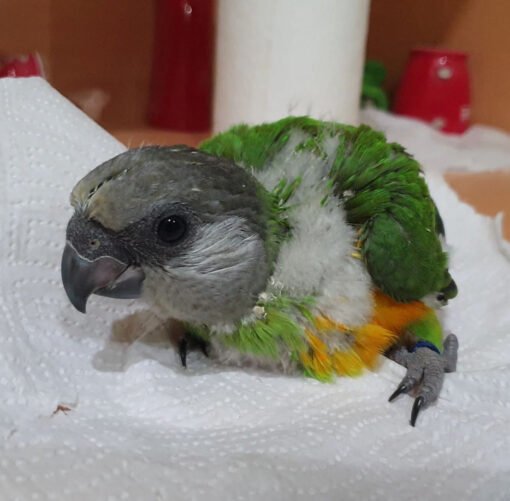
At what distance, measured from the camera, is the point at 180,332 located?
0.63 m

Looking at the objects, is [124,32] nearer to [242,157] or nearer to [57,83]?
[57,83]

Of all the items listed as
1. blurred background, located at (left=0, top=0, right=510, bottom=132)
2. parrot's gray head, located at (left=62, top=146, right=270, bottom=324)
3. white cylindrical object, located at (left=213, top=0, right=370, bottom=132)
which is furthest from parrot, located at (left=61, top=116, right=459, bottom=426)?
blurred background, located at (left=0, top=0, right=510, bottom=132)

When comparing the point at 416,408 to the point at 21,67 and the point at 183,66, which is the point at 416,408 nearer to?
the point at 21,67

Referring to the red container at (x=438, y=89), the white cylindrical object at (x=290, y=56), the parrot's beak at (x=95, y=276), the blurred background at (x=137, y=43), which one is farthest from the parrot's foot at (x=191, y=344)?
the red container at (x=438, y=89)

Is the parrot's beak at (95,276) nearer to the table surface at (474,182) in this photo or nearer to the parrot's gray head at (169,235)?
the parrot's gray head at (169,235)

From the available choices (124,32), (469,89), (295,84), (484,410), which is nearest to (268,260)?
(484,410)

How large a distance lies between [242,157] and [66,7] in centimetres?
65

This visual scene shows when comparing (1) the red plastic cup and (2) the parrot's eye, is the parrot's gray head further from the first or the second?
(1) the red plastic cup

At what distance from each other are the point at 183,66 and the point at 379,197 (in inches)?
30.8

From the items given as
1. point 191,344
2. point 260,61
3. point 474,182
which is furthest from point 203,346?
point 474,182

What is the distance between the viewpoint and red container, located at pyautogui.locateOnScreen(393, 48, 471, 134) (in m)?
1.33

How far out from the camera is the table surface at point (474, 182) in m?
1.06

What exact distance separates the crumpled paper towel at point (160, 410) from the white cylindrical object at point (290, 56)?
0.35 metres

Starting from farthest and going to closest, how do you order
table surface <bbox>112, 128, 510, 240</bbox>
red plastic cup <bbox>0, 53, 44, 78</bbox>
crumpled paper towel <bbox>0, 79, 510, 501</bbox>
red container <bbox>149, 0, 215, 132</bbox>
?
red container <bbox>149, 0, 215, 132</bbox> → table surface <bbox>112, 128, 510, 240</bbox> → red plastic cup <bbox>0, 53, 44, 78</bbox> → crumpled paper towel <bbox>0, 79, 510, 501</bbox>
